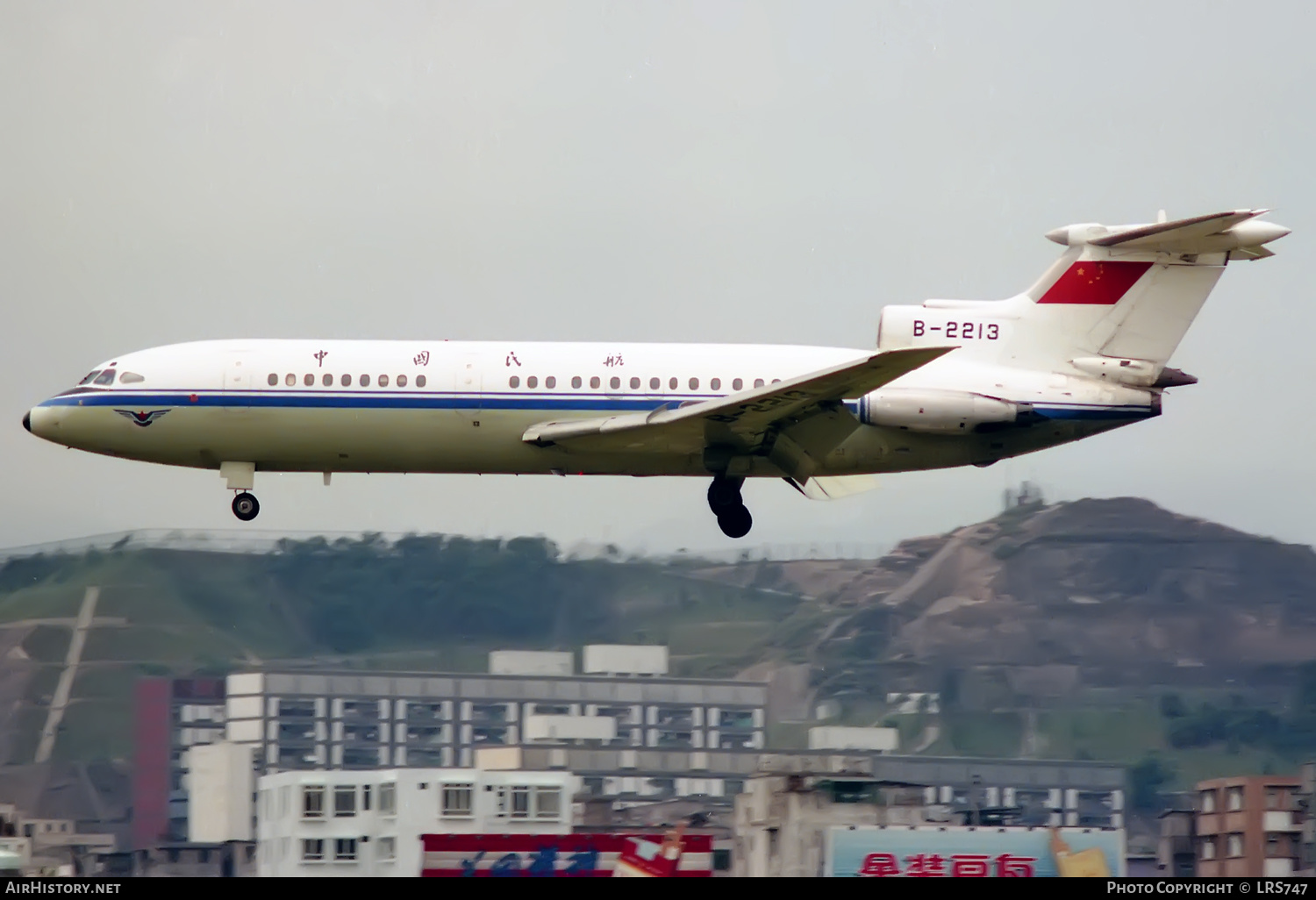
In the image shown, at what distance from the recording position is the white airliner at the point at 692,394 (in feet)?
120

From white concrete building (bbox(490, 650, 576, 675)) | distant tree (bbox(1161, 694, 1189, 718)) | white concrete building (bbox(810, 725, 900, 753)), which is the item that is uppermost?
white concrete building (bbox(490, 650, 576, 675))

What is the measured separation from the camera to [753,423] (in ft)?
119

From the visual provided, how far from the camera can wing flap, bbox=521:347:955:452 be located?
3441 centimetres

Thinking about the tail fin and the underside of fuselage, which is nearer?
the underside of fuselage

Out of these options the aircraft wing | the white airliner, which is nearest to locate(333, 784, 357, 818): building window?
the white airliner

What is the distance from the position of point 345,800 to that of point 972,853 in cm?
1208

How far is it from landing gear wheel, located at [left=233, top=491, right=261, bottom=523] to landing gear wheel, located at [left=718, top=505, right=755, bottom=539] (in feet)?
28.9

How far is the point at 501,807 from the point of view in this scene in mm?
39531

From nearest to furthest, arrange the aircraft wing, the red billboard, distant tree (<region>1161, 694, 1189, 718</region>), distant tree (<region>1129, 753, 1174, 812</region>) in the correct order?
1. the aircraft wing
2. the red billboard
3. distant tree (<region>1129, 753, 1174, 812</region>)
4. distant tree (<region>1161, 694, 1189, 718</region>)

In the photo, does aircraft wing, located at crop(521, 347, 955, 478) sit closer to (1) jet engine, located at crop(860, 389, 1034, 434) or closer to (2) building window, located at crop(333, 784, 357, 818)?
(1) jet engine, located at crop(860, 389, 1034, 434)

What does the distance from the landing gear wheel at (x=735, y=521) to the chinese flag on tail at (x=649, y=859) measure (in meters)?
5.76

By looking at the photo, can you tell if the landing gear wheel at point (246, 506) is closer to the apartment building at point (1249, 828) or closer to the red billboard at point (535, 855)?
the red billboard at point (535, 855)

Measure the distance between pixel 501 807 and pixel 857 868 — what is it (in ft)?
22.7
